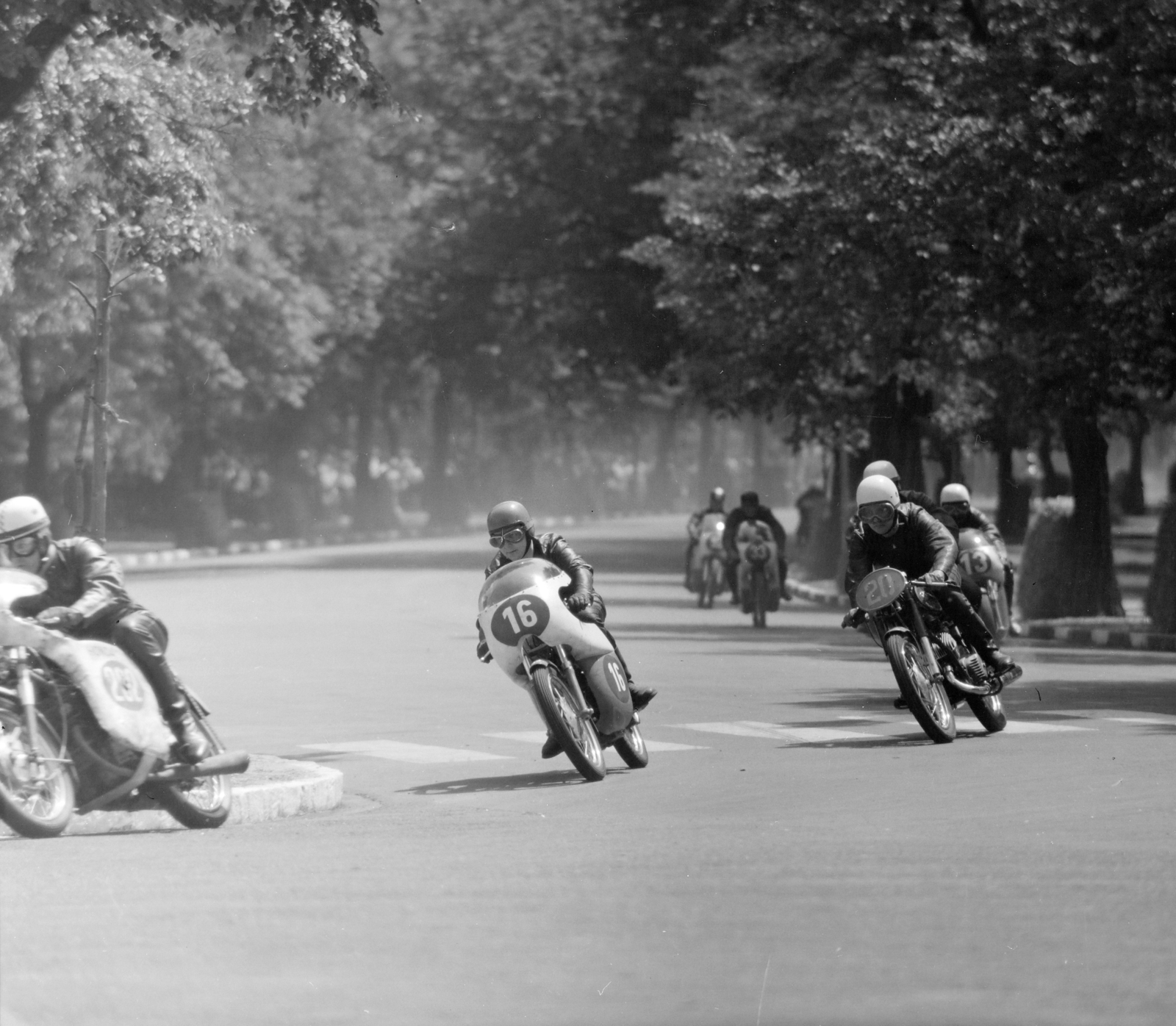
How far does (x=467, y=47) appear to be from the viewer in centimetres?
5009

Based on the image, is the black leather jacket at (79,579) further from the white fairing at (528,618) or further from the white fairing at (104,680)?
the white fairing at (528,618)

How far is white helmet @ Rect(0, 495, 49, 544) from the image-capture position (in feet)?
36.0

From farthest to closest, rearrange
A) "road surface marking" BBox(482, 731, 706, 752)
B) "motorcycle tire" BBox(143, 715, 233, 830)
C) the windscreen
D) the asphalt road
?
"road surface marking" BBox(482, 731, 706, 752) < the windscreen < "motorcycle tire" BBox(143, 715, 233, 830) < the asphalt road

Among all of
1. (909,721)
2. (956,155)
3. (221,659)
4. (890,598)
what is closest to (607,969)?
(890,598)

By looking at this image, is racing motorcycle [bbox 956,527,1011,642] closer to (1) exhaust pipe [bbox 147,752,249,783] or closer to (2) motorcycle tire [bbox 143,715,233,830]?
(2) motorcycle tire [bbox 143,715,233,830]

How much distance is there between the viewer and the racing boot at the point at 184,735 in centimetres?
1105

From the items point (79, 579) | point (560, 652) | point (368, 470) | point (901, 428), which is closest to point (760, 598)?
point (901, 428)

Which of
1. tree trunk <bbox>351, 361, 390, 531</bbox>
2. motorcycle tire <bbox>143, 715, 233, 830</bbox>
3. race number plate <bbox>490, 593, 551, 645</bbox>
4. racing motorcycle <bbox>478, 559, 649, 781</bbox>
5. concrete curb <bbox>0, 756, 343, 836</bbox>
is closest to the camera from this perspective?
motorcycle tire <bbox>143, 715, 233, 830</bbox>

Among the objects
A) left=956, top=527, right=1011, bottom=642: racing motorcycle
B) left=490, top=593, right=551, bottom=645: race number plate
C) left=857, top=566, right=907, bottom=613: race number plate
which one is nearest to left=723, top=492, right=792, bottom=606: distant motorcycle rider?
left=956, top=527, right=1011, bottom=642: racing motorcycle

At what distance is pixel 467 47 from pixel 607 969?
146 ft

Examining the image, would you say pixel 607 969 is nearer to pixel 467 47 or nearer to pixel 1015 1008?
pixel 1015 1008

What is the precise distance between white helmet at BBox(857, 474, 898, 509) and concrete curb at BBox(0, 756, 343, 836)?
4.17 m

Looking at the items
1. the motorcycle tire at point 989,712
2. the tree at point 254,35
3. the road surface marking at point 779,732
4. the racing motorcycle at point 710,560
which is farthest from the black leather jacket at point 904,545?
the racing motorcycle at point 710,560

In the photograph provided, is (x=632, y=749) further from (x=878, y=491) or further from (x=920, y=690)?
(x=878, y=491)
